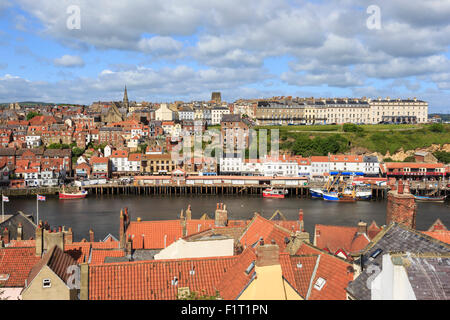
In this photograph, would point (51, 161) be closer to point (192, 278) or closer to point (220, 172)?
point (220, 172)

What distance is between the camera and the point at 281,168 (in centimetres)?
5769

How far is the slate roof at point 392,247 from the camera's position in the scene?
7699 millimetres

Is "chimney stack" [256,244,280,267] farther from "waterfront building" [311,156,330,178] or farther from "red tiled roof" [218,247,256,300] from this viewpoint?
"waterfront building" [311,156,330,178]

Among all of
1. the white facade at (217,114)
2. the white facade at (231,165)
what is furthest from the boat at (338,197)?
the white facade at (217,114)

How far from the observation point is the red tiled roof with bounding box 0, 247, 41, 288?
11555mm

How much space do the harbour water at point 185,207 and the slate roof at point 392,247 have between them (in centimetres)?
2018

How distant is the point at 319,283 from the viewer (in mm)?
9281

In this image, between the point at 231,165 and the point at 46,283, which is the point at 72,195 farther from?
the point at 46,283

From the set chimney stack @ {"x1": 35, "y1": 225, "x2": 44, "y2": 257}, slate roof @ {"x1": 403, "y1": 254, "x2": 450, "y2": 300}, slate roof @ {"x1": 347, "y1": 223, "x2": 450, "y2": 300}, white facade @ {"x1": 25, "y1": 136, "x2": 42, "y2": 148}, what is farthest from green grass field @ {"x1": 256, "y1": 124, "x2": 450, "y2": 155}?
slate roof @ {"x1": 403, "y1": 254, "x2": 450, "y2": 300}

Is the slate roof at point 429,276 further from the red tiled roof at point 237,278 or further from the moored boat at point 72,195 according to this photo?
the moored boat at point 72,195

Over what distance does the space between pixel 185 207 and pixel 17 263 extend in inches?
1165

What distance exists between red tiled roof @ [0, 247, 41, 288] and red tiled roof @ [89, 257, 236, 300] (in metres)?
4.16

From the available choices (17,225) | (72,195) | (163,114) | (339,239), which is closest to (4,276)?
(17,225)
